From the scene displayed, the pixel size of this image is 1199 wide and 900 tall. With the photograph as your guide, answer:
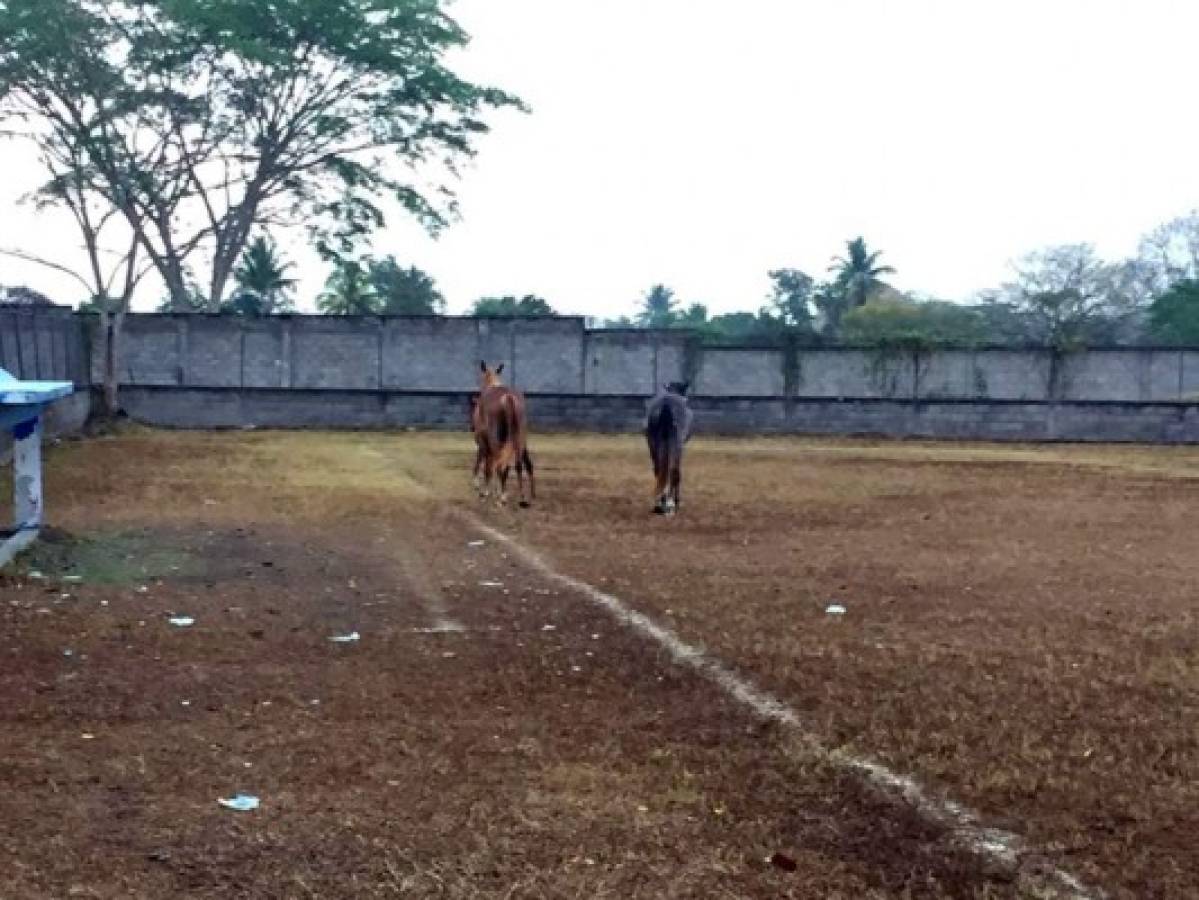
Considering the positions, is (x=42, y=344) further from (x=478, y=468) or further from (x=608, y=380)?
(x=608, y=380)

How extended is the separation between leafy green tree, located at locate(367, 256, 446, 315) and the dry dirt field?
43905 mm

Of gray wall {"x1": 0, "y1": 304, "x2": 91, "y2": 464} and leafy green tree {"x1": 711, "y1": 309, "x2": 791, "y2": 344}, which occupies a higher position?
leafy green tree {"x1": 711, "y1": 309, "x2": 791, "y2": 344}

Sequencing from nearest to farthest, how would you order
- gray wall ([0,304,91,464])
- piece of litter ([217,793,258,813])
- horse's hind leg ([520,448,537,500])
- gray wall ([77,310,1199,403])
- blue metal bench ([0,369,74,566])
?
piece of litter ([217,793,258,813]) → blue metal bench ([0,369,74,566]) → horse's hind leg ([520,448,537,500]) → gray wall ([0,304,91,464]) → gray wall ([77,310,1199,403])

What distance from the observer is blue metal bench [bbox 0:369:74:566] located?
27.7 ft

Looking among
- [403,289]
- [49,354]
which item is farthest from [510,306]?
[49,354]

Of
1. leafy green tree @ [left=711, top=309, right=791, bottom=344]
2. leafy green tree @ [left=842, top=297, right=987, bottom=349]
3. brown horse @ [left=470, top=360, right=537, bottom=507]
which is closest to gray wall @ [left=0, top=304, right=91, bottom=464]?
brown horse @ [left=470, top=360, right=537, bottom=507]

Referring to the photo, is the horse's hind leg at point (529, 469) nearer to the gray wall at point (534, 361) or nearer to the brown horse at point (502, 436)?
the brown horse at point (502, 436)

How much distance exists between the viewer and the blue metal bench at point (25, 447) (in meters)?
8.45

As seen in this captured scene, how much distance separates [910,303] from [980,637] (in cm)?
4402

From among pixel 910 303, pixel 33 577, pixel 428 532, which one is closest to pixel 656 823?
pixel 33 577

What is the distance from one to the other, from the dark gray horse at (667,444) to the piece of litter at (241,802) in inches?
337

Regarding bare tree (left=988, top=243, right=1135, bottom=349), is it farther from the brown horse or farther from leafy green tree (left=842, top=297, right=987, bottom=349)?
the brown horse

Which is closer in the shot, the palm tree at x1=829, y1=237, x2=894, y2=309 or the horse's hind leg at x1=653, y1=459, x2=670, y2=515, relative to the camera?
the horse's hind leg at x1=653, y1=459, x2=670, y2=515

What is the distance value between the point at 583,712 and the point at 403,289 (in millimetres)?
52493
